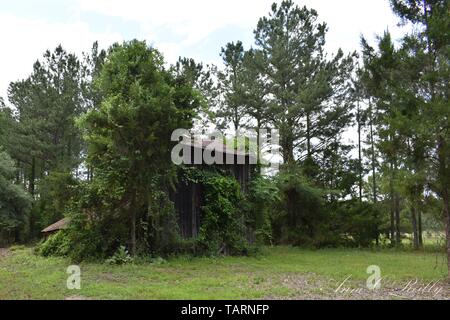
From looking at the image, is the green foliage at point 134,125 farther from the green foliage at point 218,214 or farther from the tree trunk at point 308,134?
the tree trunk at point 308,134

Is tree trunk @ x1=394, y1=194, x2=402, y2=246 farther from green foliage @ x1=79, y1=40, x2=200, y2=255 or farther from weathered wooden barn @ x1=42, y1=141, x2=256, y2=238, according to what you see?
green foliage @ x1=79, y1=40, x2=200, y2=255

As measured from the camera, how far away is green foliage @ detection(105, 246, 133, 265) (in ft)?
48.8

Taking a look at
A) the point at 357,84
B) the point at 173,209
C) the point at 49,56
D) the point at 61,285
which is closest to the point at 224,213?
the point at 173,209

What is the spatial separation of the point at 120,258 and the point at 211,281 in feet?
15.1

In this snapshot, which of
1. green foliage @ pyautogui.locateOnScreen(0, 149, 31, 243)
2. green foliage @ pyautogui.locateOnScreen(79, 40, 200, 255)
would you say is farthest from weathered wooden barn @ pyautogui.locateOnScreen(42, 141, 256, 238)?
green foliage @ pyautogui.locateOnScreen(0, 149, 31, 243)

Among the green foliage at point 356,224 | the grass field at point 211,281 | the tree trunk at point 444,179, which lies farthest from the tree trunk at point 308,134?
the tree trunk at point 444,179

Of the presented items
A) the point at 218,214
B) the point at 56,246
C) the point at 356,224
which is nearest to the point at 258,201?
the point at 218,214

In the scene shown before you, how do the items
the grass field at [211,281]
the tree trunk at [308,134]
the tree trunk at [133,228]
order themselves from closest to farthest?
the grass field at [211,281]
the tree trunk at [133,228]
the tree trunk at [308,134]

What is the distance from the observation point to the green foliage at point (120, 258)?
586 inches

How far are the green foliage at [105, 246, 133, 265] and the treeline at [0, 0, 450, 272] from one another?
528 mm

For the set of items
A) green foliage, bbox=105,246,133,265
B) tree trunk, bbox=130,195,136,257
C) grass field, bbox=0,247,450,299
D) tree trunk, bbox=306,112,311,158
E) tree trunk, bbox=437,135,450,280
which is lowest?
grass field, bbox=0,247,450,299

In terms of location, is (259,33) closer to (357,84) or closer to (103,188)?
(357,84)

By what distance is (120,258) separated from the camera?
1500cm

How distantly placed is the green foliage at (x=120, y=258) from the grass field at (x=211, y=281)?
0.36 m
